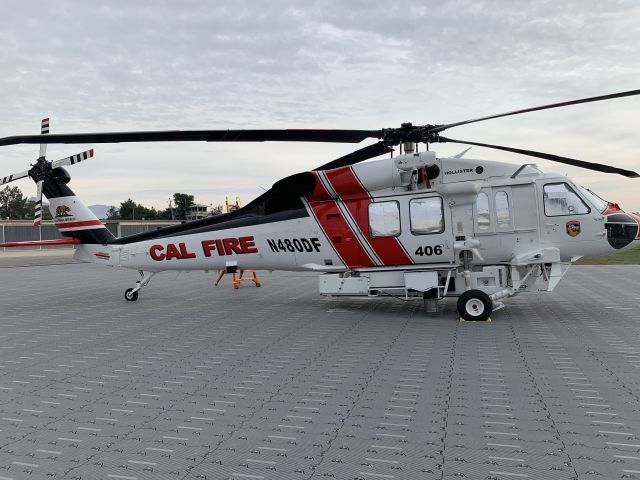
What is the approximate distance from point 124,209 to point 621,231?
347 feet

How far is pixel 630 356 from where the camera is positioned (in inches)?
241

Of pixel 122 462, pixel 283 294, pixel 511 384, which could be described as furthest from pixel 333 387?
pixel 283 294

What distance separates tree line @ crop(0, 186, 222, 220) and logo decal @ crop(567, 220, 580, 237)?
77.5 meters

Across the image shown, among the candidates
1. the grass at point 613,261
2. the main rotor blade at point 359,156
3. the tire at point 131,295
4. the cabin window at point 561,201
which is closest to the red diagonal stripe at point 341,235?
the main rotor blade at point 359,156

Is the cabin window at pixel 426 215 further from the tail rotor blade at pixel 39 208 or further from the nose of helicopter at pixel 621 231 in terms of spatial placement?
the tail rotor blade at pixel 39 208

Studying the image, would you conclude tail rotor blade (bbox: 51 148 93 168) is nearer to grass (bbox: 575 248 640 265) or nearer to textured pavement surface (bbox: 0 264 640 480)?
textured pavement surface (bbox: 0 264 640 480)

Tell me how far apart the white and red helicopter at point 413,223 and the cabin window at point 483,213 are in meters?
0.02

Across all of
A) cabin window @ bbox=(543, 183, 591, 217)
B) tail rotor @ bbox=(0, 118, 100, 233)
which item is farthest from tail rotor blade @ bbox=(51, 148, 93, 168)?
cabin window @ bbox=(543, 183, 591, 217)

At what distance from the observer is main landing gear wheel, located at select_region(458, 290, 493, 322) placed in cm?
855

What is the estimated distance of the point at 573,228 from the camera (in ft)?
28.7

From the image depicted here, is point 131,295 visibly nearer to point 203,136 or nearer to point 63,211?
point 63,211

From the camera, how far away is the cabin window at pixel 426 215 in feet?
30.4

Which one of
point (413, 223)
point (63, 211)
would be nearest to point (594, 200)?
point (413, 223)

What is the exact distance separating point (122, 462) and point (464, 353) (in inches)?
171
